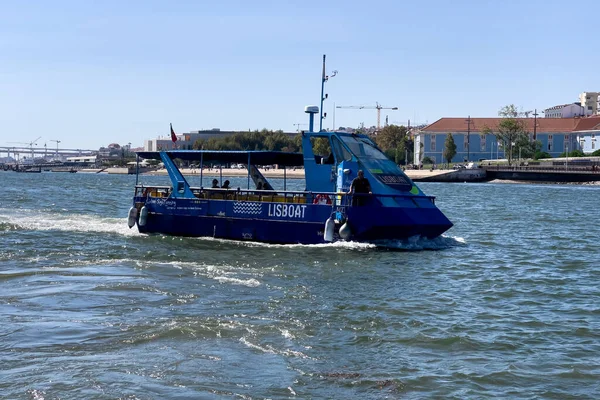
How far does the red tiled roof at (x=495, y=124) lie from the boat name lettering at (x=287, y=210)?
365 feet

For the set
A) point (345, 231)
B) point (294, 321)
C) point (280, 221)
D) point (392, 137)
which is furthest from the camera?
point (392, 137)

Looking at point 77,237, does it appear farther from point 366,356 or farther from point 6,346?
point 366,356

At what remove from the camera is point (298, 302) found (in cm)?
1437

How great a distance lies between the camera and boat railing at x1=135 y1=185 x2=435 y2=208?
2123 centimetres

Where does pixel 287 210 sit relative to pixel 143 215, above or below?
above

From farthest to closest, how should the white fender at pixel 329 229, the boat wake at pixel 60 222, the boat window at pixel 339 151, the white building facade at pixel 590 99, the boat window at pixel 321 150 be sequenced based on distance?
the white building facade at pixel 590 99 → the boat wake at pixel 60 222 → the boat window at pixel 321 150 → the boat window at pixel 339 151 → the white fender at pixel 329 229

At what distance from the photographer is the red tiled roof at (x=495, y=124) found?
131 meters

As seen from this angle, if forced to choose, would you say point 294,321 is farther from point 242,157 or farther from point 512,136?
point 512,136

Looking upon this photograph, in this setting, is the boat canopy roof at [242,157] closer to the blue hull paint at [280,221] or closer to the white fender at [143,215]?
the blue hull paint at [280,221]

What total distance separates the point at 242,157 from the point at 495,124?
116680mm

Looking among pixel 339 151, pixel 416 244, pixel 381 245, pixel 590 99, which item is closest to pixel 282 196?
pixel 339 151

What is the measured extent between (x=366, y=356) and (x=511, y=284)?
22.9ft

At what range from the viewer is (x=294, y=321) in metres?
12.8

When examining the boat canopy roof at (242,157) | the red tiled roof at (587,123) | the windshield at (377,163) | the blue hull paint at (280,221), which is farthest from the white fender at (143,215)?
the red tiled roof at (587,123)
